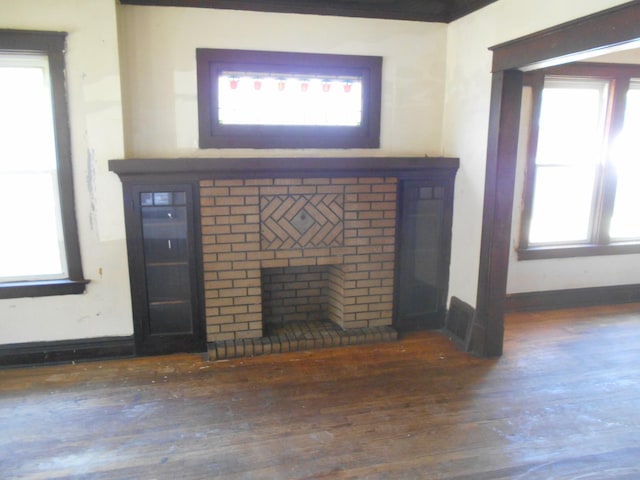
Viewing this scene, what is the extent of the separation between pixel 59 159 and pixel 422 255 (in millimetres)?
2731

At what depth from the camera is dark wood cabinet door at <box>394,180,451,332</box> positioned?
3717 mm

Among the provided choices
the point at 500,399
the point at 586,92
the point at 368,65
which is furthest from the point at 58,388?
the point at 586,92

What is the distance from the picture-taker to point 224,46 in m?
3.30

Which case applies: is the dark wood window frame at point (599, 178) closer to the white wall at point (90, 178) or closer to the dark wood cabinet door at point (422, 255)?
the dark wood cabinet door at point (422, 255)

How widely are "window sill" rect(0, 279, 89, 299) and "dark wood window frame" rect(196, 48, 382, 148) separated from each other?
4.29 feet

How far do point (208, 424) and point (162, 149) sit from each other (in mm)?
1883

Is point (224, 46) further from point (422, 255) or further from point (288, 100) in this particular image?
point (422, 255)

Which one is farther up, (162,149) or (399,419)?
(162,149)

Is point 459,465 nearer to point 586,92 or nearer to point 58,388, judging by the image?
point 58,388

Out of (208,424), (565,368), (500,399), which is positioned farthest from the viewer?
(565,368)

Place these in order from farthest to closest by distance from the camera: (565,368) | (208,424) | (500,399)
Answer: (565,368)
(500,399)
(208,424)

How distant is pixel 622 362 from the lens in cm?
333

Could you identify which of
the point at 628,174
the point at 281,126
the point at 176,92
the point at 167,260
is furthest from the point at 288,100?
the point at 628,174

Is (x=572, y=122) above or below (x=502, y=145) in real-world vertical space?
above
